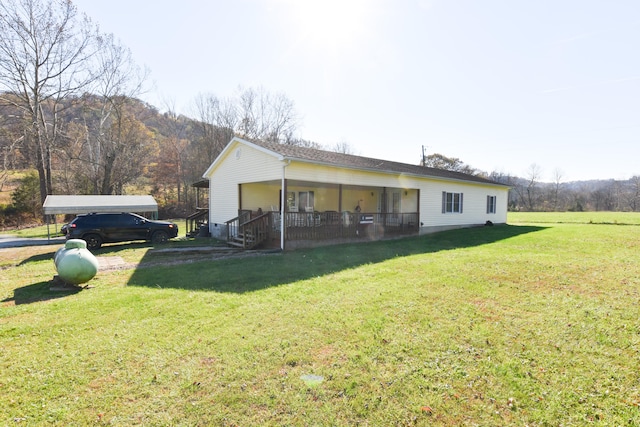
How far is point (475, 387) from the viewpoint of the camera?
3.13 m

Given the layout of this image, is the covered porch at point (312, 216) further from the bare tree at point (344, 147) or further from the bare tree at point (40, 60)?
the bare tree at point (344, 147)

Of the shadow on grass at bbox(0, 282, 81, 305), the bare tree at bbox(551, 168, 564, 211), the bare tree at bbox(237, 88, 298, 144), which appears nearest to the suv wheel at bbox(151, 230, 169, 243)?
the shadow on grass at bbox(0, 282, 81, 305)

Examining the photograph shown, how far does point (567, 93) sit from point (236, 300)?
20.3m

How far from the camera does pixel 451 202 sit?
1906 cm

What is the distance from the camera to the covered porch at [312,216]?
12484 mm

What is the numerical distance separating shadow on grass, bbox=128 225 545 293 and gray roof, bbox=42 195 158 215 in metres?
8.81

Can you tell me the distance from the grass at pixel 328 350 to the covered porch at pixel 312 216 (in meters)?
4.85

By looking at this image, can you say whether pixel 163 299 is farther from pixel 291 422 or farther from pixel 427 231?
pixel 427 231

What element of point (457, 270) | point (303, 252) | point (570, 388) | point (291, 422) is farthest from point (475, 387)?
point (303, 252)

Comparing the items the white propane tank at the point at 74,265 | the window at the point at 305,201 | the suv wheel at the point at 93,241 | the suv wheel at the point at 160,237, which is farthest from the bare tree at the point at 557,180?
the white propane tank at the point at 74,265

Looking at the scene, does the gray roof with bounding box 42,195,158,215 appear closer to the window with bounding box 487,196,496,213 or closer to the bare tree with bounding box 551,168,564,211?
the window with bounding box 487,196,496,213

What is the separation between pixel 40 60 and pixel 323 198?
77.6ft

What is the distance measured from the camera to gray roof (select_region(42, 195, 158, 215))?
→ 16344mm

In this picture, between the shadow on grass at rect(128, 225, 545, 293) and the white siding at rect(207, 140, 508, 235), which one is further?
the white siding at rect(207, 140, 508, 235)
